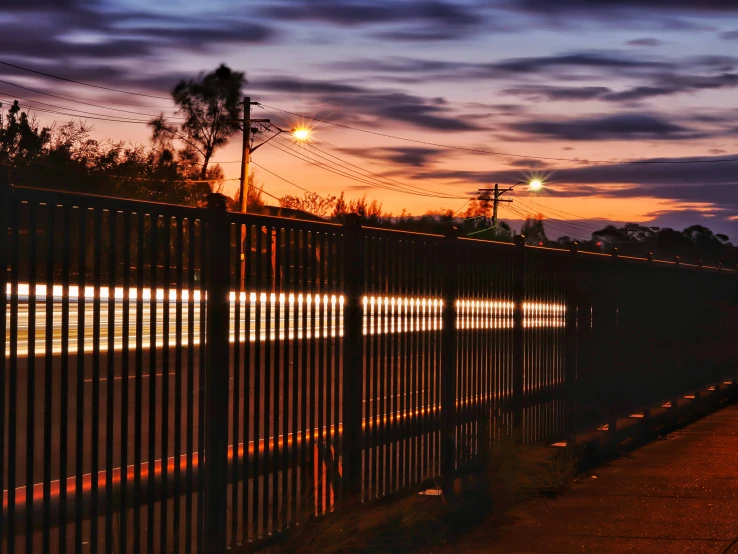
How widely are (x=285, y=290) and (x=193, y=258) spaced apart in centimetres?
96

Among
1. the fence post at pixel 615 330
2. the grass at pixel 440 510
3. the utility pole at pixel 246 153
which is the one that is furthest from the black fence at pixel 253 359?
the utility pole at pixel 246 153

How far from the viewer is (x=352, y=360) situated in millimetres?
7102

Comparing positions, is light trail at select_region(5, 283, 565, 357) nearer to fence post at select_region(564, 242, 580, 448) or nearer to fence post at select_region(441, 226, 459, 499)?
fence post at select_region(441, 226, 459, 499)

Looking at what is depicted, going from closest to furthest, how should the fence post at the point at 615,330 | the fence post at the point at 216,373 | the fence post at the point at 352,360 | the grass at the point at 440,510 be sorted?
the fence post at the point at 216,373 < the grass at the point at 440,510 < the fence post at the point at 352,360 < the fence post at the point at 615,330

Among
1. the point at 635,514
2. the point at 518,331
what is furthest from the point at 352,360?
the point at 518,331

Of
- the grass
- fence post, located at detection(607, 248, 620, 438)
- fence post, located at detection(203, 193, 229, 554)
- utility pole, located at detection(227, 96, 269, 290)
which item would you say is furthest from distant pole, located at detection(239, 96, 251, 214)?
fence post, located at detection(203, 193, 229, 554)

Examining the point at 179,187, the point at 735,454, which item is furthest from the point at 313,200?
the point at 735,454

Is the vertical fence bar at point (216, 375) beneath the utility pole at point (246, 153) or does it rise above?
beneath

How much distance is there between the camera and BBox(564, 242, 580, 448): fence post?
11393 millimetres

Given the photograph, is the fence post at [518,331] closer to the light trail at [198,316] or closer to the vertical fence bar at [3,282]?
the light trail at [198,316]

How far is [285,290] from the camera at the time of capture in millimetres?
6375

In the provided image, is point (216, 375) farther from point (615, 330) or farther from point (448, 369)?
point (615, 330)

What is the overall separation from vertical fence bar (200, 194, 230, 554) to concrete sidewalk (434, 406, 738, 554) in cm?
203

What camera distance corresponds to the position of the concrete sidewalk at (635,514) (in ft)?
24.4
